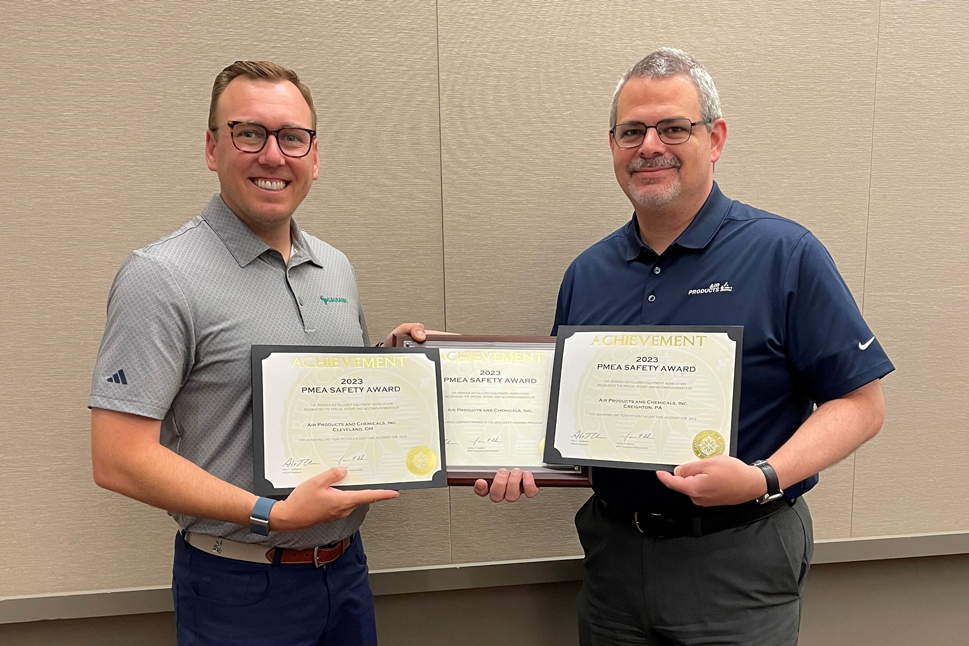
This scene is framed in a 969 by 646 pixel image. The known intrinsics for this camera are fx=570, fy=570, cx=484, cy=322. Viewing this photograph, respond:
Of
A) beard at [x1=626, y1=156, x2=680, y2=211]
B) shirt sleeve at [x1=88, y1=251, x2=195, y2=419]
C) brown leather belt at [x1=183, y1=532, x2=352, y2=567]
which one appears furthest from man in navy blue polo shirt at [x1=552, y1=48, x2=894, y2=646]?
shirt sleeve at [x1=88, y1=251, x2=195, y2=419]

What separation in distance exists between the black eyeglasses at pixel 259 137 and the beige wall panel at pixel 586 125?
625mm

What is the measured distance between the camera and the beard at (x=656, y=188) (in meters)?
1.41

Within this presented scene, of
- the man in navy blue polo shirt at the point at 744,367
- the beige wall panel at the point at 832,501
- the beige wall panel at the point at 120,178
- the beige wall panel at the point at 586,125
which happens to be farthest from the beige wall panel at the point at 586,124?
the beige wall panel at the point at 832,501

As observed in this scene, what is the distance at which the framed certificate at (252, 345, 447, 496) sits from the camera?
120 centimetres

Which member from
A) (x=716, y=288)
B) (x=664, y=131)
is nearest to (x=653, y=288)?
(x=716, y=288)

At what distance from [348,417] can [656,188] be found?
919 millimetres

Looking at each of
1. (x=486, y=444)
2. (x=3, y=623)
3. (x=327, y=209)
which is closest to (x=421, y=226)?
(x=327, y=209)

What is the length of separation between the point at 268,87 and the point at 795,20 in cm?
173

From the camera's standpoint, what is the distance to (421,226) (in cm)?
185

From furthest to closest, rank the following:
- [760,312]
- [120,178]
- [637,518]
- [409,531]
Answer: [409,531] < [120,178] < [637,518] < [760,312]

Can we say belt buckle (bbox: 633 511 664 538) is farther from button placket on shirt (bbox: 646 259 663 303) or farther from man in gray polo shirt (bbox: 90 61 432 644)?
man in gray polo shirt (bbox: 90 61 432 644)

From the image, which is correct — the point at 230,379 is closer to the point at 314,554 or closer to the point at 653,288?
the point at 314,554

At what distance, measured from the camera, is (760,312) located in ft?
4.44

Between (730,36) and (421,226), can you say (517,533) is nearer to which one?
(421,226)
